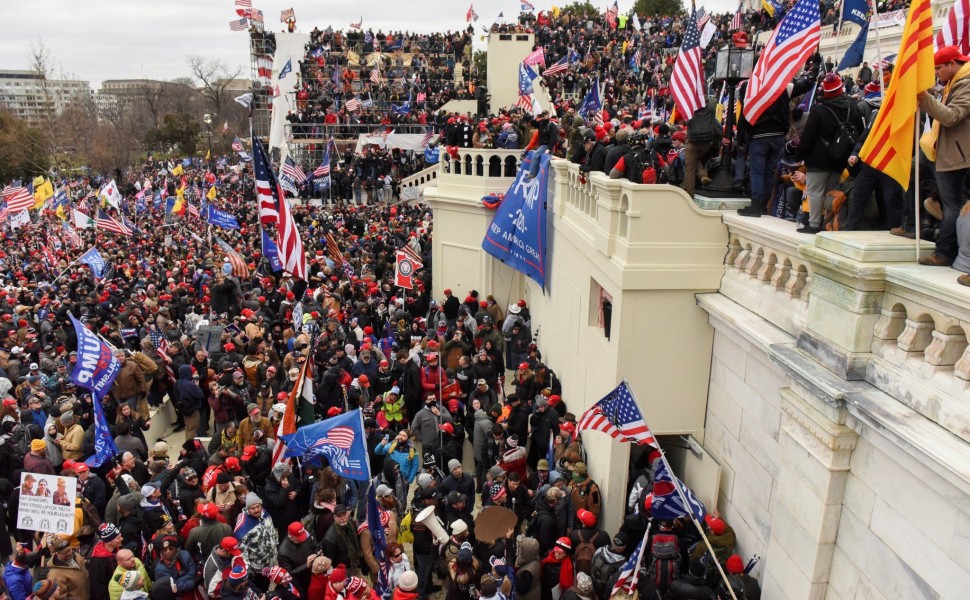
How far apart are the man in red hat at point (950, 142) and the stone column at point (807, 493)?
3.96 ft

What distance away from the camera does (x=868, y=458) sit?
14.6 ft

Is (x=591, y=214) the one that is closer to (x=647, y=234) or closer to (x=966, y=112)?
(x=647, y=234)

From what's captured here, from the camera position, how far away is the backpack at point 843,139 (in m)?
5.83

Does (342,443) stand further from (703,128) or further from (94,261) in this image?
(94,261)

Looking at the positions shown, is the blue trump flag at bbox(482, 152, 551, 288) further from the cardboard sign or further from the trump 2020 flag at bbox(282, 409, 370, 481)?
the cardboard sign

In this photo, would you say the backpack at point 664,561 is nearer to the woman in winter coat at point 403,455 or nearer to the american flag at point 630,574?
the american flag at point 630,574

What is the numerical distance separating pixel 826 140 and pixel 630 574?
4.11 meters

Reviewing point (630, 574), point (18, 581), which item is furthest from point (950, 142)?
point (18, 581)

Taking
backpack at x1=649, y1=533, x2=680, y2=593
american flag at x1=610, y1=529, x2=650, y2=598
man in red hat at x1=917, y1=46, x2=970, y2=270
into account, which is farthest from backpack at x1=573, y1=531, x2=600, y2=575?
man in red hat at x1=917, y1=46, x2=970, y2=270

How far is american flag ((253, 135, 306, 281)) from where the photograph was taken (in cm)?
1188

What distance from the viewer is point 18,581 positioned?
22.2 ft

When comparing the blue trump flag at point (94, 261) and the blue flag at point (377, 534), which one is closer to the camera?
the blue flag at point (377, 534)

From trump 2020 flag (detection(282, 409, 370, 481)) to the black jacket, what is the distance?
5.17 metres

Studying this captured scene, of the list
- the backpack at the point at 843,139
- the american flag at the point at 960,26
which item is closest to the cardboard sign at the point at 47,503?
the backpack at the point at 843,139
